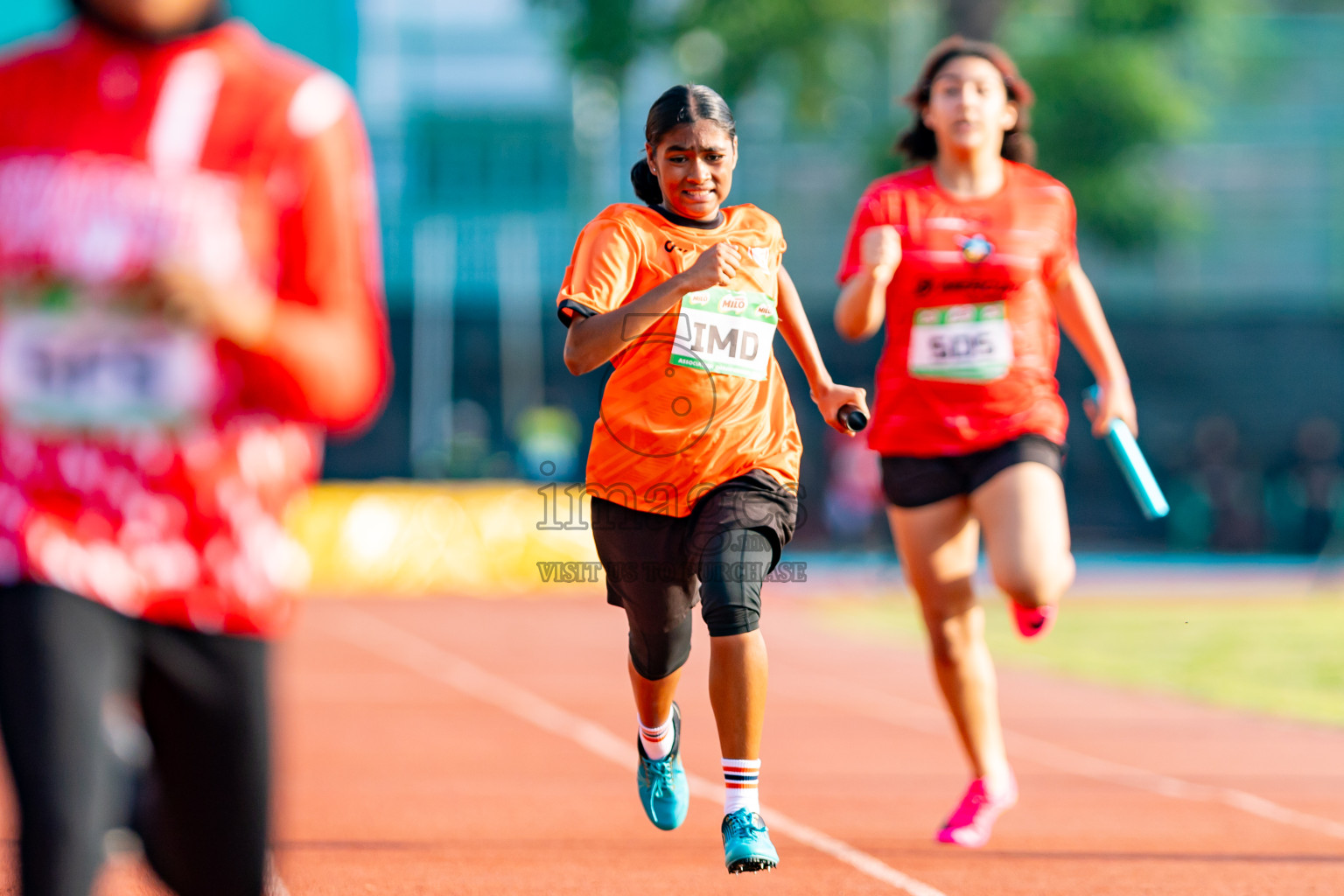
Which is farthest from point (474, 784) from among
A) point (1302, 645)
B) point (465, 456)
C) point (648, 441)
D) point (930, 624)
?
point (465, 456)

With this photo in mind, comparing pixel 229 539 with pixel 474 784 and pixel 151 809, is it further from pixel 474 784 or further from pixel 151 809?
pixel 474 784

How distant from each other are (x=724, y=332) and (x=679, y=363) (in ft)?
0.42

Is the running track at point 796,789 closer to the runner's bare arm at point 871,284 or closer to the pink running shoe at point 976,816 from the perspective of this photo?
the pink running shoe at point 976,816

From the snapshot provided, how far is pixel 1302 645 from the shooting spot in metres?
15.4

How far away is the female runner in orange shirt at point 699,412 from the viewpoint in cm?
452

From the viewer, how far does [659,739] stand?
16.5ft

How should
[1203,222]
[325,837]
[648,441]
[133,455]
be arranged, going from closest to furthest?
[133,455]
[648,441]
[325,837]
[1203,222]

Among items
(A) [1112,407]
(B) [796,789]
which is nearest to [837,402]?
(A) [1112,407]

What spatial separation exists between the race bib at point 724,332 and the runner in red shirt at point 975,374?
0.95m

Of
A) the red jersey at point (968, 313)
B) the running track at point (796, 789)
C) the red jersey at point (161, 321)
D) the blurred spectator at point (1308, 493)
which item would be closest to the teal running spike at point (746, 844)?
the running track at point (796, 789)

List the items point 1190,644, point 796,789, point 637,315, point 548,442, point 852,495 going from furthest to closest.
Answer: point 548,442
point 852,495
point 1190,644
point 796,789
point 637,315

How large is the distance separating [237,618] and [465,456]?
31.1 metres

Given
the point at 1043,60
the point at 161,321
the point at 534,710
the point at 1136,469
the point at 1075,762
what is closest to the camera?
the point at 161,321

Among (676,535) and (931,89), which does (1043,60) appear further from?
(676,535)
